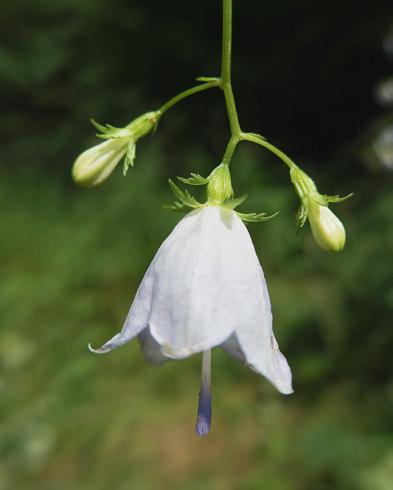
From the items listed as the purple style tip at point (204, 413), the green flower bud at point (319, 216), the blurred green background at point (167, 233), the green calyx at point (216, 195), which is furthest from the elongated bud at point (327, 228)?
the blurred green background at point (167, 233)

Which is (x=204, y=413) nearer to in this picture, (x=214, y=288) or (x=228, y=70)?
(x=214, y=288)

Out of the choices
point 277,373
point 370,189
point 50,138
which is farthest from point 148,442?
point 277,373

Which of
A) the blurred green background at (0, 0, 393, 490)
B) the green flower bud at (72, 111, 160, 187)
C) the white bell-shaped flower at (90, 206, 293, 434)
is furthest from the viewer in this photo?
the blurred green background at (0, 0, 393, 490)

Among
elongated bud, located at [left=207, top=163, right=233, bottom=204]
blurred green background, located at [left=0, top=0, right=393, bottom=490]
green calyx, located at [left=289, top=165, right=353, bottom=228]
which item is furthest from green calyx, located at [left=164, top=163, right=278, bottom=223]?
blurred green background, located at [left=0, top=0, right=393, bottom=490]

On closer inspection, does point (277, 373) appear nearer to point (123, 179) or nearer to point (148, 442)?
point (148, 442)

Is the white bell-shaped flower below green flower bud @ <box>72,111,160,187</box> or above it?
below

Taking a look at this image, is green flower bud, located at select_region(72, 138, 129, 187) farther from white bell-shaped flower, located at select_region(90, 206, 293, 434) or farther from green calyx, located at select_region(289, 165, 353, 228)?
green calyx, located at select_region(289, 165, 353, 228)

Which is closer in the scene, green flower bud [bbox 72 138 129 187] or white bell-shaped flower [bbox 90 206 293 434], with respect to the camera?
white bell-shaped flower [bbox 90 206 293 434]
